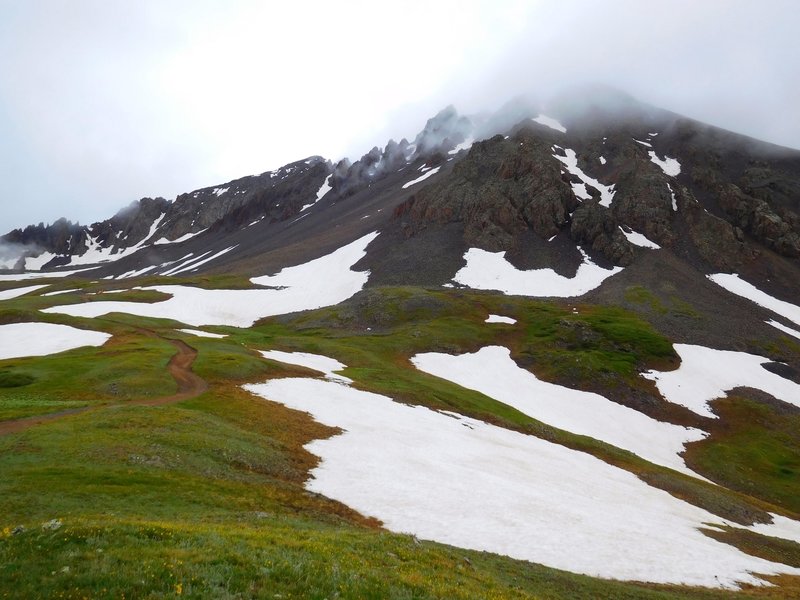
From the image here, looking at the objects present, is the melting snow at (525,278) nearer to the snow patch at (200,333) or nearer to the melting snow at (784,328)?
the melting snow at (784,328)

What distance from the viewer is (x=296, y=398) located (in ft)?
147

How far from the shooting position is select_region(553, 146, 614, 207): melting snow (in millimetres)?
147625

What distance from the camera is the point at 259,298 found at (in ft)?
379

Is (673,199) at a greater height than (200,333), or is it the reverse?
(673,199)

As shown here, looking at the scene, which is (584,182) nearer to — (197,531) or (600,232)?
(600,232)

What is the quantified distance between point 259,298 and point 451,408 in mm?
73302

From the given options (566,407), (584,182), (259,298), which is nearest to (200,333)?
(259,298)

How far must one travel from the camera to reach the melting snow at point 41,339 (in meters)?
55.5

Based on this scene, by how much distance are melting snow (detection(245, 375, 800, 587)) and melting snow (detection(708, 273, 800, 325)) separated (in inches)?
3591

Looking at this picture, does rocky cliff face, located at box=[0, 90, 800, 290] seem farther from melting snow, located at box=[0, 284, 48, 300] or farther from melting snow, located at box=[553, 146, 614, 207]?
melting snow, located at box=[0, 284, 48, 300]

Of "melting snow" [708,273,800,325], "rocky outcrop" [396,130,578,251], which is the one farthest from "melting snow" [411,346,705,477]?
"melting snow" [708,273,800,325]

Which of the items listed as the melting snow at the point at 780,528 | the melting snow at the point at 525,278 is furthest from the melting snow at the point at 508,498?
the melting snow at the point at 525,278

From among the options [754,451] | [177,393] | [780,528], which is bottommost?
[754,451]

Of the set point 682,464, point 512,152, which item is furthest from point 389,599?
point 512,152
